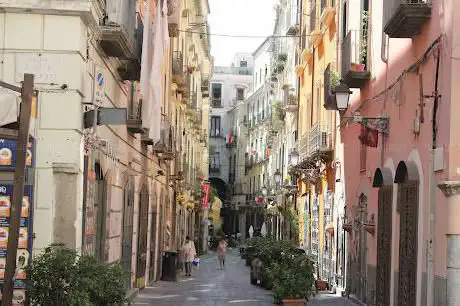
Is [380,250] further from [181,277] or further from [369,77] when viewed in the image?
[181,277]

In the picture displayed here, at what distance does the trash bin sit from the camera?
1066 inches

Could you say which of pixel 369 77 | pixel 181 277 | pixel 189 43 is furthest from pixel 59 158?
pixel 189 43

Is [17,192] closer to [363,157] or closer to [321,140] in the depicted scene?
[363,157]

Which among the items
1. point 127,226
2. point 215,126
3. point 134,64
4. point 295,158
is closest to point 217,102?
point 215,126

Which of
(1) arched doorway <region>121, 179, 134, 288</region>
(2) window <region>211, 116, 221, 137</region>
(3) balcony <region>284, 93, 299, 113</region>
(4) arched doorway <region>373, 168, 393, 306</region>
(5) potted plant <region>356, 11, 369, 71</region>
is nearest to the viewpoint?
(4) arched doorway <region>373, 168, 393, 306</region>

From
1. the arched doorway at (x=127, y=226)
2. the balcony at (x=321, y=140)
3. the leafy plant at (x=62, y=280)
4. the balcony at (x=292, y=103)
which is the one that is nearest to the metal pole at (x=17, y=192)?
the leafy plant at (x=62, y=280)

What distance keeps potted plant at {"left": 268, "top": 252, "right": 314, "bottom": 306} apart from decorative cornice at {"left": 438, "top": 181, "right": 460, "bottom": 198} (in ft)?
21.9

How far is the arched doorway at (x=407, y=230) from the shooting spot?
1327 cm

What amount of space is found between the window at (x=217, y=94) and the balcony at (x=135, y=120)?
64.8 metres

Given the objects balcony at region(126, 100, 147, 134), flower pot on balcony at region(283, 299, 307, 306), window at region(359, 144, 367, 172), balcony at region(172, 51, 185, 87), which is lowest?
flower pot on balcony at region(283, 299, 307, 306)

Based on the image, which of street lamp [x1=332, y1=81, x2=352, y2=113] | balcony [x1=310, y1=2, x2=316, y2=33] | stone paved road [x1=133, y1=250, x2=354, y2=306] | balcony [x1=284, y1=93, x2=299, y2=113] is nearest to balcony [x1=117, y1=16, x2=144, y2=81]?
street lamp [x1=332, y1=81, x2=352, y2=113]

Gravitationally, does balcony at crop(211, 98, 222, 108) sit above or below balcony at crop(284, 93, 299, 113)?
above

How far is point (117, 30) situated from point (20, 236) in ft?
12.4

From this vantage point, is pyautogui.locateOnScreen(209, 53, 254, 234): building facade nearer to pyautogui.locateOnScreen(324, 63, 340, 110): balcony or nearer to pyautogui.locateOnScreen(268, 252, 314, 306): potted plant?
pyautogui.locateOnScreen(324, 63, 340, 110): balcony
